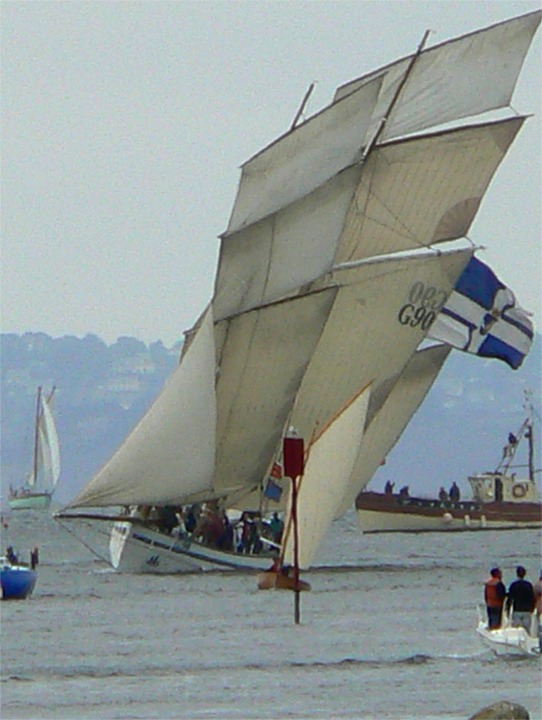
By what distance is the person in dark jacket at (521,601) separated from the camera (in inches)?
1340

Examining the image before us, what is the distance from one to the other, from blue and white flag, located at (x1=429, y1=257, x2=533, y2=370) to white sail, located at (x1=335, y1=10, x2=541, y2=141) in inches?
161

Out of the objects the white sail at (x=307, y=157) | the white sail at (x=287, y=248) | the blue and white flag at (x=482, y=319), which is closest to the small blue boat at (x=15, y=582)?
the white sail at (x=287, y=248)

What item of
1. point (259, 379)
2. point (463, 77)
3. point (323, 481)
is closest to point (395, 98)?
point (463, 77)

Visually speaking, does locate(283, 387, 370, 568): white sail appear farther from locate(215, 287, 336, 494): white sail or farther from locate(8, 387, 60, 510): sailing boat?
locate(8, 387, 60, 510): sailing boat

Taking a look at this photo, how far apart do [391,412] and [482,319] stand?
3590 millimetres

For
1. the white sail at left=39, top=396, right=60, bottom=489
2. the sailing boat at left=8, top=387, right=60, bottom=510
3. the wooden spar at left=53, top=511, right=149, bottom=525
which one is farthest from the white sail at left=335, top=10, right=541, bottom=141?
the sailing boat at left=8, top=387, right=60, bottom=510

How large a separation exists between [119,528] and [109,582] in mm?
3736

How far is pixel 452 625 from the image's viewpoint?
42281mm

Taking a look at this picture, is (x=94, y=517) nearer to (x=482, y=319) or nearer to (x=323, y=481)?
(x=323, y=481)

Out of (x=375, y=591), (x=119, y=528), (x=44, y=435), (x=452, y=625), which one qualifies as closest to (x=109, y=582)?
(x=119, y=528)

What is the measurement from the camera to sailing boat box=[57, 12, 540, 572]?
6131cm

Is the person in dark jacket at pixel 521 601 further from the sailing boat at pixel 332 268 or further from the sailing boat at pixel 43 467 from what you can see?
the sailing boat at pixel 43 467

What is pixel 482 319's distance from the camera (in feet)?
217

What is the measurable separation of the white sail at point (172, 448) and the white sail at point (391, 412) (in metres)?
5.10
